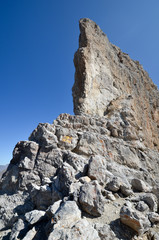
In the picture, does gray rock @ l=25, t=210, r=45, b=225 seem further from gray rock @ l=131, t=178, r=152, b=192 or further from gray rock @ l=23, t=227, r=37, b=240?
gray rock @ l=131, t=178, r=152, b=192

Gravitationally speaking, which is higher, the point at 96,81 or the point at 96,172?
the point at 96,81

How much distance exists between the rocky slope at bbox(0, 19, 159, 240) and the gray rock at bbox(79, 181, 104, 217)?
3 cm

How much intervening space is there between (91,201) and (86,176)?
60.7 inches

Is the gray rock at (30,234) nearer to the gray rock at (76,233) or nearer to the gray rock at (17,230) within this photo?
the gray rock at (17,230)

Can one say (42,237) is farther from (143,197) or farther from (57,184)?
(143,197)

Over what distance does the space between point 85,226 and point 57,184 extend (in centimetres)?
261

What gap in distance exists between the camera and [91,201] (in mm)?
4570

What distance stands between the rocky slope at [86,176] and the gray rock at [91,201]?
3cm

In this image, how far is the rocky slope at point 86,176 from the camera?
4070mm

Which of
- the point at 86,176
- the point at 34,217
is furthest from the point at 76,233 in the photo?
the point at 86,176

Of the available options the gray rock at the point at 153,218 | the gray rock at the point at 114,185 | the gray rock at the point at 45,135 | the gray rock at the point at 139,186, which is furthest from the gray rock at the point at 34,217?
the gray rock at the point at 139,186

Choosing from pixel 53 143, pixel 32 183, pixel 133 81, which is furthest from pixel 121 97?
pixel 32 183

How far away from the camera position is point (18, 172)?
24.2ft

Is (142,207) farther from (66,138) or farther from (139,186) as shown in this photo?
(66,138)
